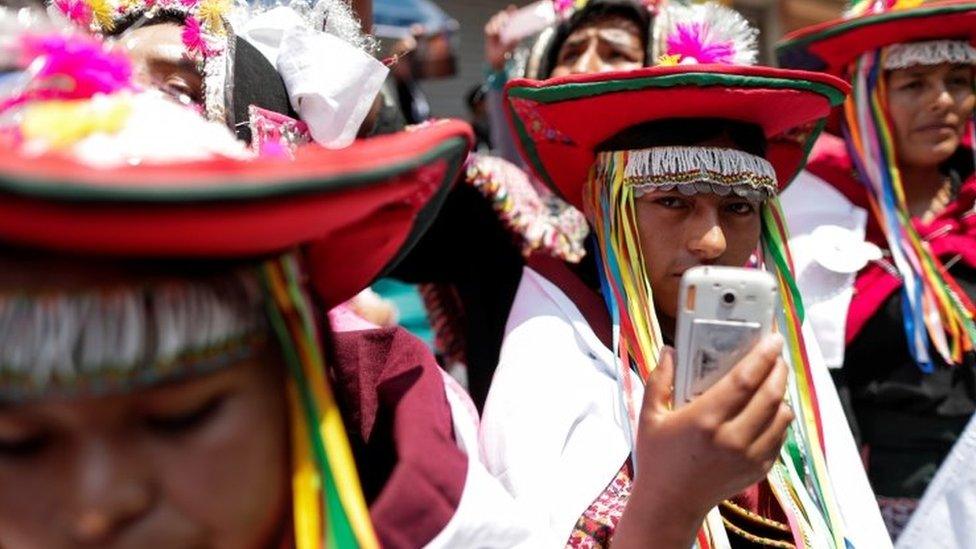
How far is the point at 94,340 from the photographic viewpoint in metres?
0.82

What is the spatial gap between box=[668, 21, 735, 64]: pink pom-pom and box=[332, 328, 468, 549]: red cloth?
75cm

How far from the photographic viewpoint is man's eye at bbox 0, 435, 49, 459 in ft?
2.77

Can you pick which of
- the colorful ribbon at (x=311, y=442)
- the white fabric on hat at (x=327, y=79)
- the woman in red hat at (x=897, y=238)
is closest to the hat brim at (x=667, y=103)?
the white fabric on hat at (x=327, y=79)

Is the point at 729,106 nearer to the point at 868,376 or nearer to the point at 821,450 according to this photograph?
the point at 821,450

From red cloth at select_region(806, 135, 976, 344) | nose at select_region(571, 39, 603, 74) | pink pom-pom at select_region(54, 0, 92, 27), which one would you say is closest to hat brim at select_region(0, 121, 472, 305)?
pink pom-pom at select_region(54, 0, 92, 27)

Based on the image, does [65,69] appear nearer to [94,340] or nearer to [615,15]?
[94,340]

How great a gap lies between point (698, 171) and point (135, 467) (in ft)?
3.13

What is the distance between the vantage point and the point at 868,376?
2168 millimetres

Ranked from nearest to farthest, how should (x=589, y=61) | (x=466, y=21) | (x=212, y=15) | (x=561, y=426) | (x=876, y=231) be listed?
(x=561, y=426)
(x=212, y=15)
(x=876, y=231)
(x=589, y=61)
(x=466, y=21)

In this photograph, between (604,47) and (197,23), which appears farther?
(604,47)

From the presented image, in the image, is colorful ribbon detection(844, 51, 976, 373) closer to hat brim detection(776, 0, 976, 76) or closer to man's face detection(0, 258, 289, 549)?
hat brim detection(776, 0, 976, 76)

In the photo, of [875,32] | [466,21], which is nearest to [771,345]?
[875,32]

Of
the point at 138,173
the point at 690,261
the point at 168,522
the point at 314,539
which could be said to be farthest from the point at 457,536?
the point at 690,261

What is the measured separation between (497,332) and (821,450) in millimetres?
823
